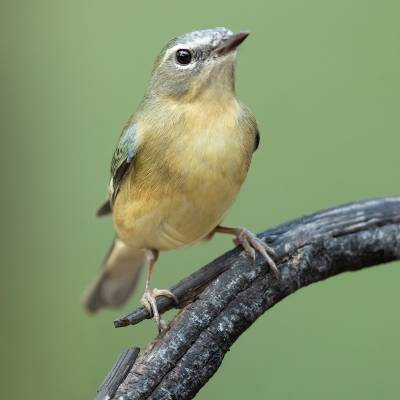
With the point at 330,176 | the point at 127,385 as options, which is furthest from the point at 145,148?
the point at 330,176

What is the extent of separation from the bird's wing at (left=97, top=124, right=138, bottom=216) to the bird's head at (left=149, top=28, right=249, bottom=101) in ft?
0.68

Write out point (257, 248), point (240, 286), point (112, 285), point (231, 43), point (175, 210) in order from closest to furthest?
1. point (240, 286)
2. point (257, 248)
3. point (231, 43)
4. point (175, 210)
5. point (112, 285)

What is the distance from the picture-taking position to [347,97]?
4672 mm

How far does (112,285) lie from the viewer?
14.3 ft

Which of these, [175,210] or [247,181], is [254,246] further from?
[247,181]

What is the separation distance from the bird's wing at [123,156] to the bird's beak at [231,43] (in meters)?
0.45

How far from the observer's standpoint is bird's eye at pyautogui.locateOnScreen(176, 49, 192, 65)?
3.20 metres

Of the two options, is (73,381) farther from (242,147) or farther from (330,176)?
(242,147)

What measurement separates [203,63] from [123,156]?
18.8 inches

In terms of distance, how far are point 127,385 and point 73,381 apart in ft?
7.61

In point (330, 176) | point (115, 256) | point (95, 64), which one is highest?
point (95, 64)

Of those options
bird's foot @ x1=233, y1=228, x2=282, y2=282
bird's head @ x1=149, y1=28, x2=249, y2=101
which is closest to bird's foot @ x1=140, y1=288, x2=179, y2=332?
bird's foot @ x1=233, y1=228, x2=282, y2=282

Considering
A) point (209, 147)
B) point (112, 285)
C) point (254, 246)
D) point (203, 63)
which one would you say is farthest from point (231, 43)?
point (112, 285)

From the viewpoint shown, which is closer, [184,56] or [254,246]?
[254,246]
